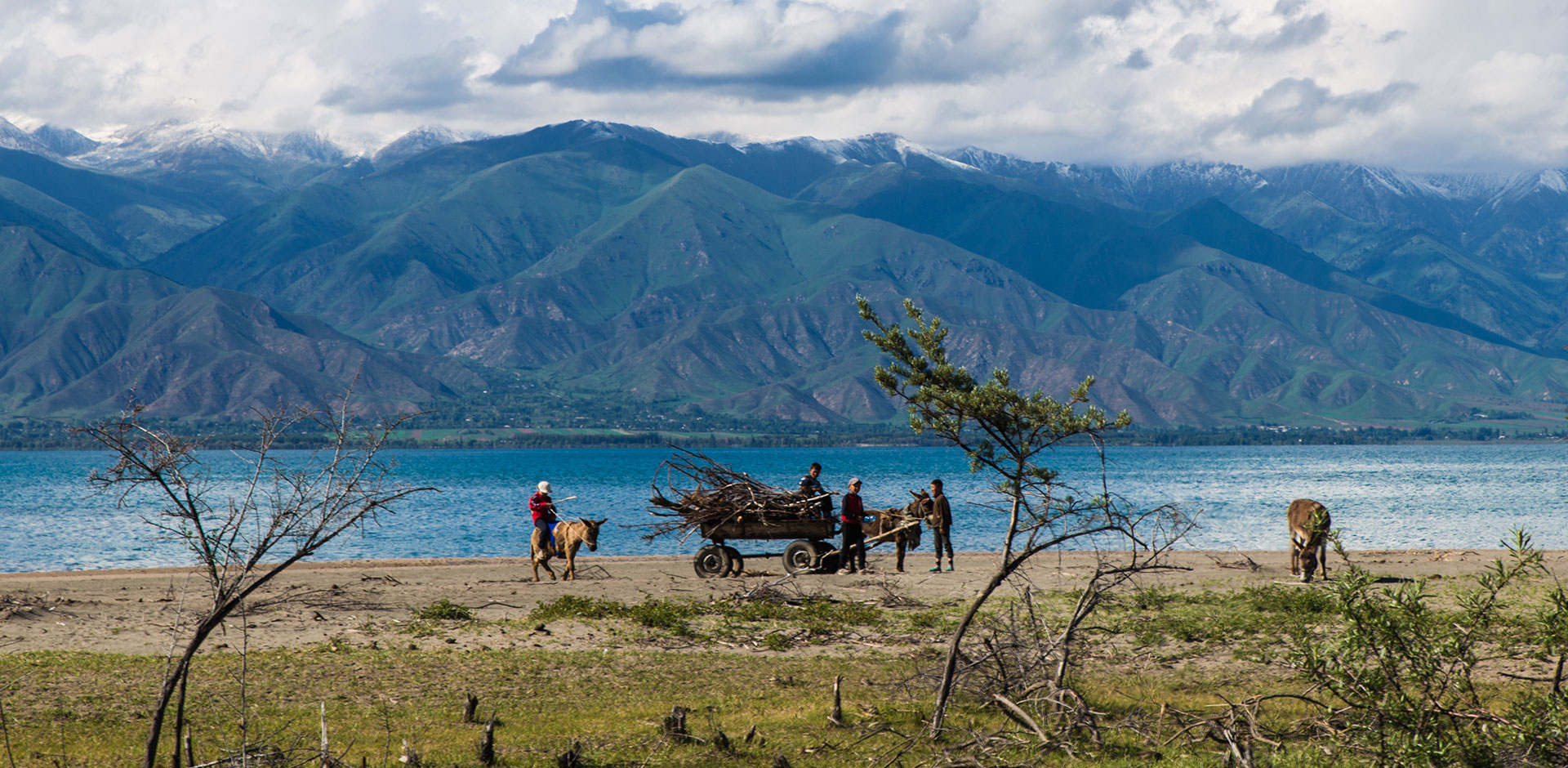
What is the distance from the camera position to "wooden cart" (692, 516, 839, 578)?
26.1m

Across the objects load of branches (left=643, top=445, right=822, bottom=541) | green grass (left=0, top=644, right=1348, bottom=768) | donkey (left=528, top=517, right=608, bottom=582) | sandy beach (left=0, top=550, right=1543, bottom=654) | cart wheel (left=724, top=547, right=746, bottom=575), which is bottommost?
green grass (left=0, top=644, right=1348, bottom=768)

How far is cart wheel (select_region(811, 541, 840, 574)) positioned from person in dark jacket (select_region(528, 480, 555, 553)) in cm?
563

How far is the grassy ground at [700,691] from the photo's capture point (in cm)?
1348

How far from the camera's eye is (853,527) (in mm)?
26719

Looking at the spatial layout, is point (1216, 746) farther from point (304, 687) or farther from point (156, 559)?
point (156, 559)

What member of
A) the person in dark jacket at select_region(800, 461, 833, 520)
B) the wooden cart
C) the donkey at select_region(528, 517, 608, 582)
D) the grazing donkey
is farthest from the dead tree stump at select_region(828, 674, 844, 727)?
the grazing donkey

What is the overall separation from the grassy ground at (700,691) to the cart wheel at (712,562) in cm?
445

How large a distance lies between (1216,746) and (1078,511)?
3.29 meters

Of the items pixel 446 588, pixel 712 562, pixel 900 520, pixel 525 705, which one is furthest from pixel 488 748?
pixel 900 520

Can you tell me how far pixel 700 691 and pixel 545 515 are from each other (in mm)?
10570

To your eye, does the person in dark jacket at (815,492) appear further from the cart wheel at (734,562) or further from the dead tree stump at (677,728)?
the dead tree stump at (677,728)

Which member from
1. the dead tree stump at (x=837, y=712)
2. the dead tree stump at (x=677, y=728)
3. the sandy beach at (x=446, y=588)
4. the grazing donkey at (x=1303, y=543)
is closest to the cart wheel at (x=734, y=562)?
the sandy beach at (x=446, y=588)

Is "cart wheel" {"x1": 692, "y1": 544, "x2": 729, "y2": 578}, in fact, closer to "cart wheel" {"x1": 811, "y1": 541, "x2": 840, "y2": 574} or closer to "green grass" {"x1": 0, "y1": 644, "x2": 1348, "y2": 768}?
"cart wheel" {"x1": 811, "y1": 541, "x2": 840, "y2": 574}

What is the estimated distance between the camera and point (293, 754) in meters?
13.0
